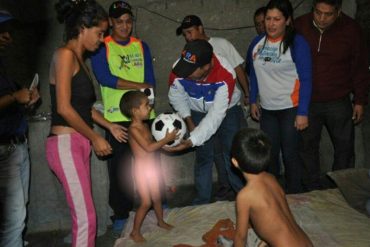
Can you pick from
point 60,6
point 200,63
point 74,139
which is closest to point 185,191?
point 200,63

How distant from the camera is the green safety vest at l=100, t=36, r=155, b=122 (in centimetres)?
450

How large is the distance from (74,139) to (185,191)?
263 centimetres

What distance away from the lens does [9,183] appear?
3.39m

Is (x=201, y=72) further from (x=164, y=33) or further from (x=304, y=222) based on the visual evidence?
(x=304, y=222)

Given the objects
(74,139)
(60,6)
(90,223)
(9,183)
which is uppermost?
(60,6)

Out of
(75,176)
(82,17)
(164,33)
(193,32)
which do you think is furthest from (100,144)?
(164,33)

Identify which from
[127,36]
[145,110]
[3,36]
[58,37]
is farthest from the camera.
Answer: [58,37]

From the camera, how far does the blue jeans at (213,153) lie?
4672 mm

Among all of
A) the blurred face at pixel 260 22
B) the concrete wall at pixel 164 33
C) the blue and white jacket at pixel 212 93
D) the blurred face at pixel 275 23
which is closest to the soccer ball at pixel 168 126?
the blue and white jacket at pixel 212 93

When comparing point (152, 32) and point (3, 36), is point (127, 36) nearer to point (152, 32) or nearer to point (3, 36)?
point (152, 32)

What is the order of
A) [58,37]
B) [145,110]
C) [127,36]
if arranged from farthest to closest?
[58,37]
[127,36]
[145,110]

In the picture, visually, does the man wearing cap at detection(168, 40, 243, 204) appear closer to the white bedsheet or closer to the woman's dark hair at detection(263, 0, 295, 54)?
the white bedsheet

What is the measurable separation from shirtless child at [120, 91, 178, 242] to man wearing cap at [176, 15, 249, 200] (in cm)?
111

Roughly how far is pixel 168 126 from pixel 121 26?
1.27m
